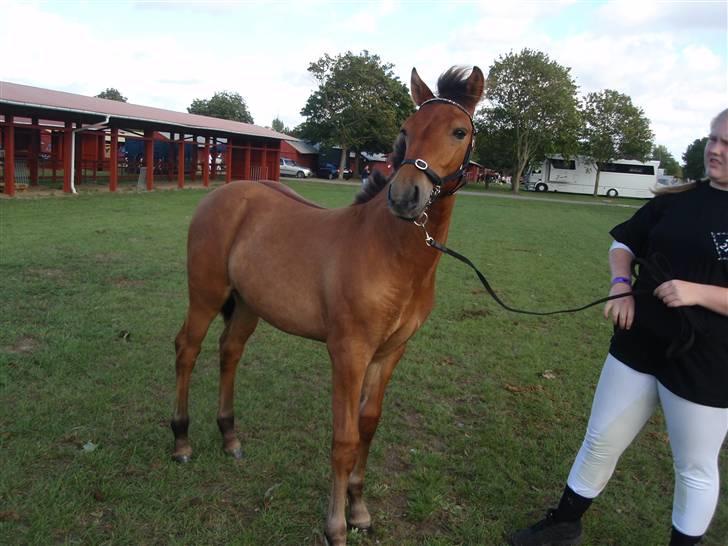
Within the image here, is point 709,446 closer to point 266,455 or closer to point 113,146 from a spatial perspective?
point 266,455

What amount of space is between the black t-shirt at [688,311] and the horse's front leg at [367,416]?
1.14 m

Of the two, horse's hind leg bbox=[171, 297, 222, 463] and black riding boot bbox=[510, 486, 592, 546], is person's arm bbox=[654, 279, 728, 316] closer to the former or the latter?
black riding boot bbox=[510, 486, 592, 546]

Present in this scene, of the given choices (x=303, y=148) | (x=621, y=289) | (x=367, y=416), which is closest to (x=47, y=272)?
(x=367, y=416)

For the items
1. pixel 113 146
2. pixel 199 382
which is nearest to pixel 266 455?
Answer: pixel 199 382

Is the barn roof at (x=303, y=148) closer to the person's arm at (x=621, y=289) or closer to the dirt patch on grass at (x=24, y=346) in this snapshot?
the dirt patch on grass at (x=24, y=346)

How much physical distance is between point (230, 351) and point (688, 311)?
2.62m

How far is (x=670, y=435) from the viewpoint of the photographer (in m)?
2.37

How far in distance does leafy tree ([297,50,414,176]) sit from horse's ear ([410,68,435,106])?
41011mm

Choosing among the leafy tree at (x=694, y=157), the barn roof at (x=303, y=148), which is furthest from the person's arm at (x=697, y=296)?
the leafy tree at (x=694, y=157)

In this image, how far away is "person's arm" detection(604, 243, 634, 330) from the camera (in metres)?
2.39

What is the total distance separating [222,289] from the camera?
3.38 meters

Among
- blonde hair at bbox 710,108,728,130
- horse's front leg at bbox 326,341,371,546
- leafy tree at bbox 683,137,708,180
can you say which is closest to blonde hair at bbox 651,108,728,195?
blonde hair at bbox 710,108,728,130

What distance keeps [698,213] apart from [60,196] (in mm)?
19010

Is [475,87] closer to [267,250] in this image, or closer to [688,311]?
[688,311]
